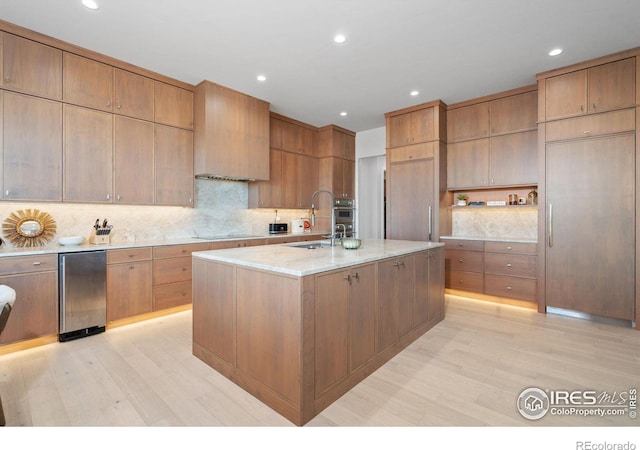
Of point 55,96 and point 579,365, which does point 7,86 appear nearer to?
point 55,96

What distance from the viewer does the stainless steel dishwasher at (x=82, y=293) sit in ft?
9.12

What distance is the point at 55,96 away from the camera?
294 cm

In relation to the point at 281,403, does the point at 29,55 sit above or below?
above

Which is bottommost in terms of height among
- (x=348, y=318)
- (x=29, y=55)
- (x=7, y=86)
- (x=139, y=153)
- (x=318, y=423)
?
(x=318, y=423)

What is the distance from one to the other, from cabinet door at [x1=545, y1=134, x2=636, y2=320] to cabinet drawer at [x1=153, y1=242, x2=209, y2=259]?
424 centimetres

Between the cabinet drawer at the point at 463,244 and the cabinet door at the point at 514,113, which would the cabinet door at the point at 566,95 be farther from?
the cabinet drawer at the point at 463,244

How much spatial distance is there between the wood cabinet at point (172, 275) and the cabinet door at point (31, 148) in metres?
1.12

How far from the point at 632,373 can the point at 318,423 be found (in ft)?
7.82

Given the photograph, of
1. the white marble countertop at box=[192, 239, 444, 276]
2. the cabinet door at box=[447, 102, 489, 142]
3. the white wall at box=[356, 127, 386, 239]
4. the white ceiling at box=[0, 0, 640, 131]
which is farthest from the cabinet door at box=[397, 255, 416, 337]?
the white wall at box=[356, 127, 386, 239]

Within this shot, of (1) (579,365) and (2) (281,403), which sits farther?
(1) (579,365)

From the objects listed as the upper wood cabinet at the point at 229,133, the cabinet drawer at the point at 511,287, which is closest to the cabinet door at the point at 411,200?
the cabinet drawer at the point at 511,287
